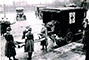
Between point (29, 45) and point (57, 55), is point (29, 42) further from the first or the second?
point (57, 55)

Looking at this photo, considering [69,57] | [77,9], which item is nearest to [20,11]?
[77,9]

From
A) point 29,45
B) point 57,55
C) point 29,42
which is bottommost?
point 57,55

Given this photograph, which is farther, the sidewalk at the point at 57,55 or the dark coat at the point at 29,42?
the sidewalk at the point at 57,55

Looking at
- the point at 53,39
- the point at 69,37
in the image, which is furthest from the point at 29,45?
the point at 69,37

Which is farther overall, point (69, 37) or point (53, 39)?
point (69, 37)

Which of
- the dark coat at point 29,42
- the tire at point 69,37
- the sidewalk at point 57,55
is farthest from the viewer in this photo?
the tire at point 69,37

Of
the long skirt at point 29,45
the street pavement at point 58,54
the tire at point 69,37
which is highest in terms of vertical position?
the long skirt at point 29,45

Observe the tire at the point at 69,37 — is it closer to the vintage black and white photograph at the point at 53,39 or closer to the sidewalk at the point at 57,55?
the vintage black and white photograph at the point at 53,39

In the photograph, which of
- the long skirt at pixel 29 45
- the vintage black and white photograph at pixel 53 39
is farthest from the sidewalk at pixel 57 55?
the long skirt at pixel 29 45

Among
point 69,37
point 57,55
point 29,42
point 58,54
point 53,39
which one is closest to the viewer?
point 29,42

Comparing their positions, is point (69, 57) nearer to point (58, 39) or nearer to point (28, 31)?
point (58, 39)

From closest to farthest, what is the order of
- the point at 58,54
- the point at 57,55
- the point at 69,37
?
the point at 57,55, the point at 58,54, the point at 69,37

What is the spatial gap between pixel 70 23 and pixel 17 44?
201 inches

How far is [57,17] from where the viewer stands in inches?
429
